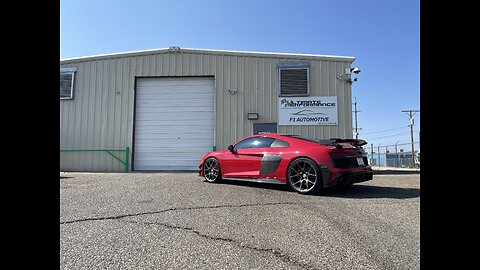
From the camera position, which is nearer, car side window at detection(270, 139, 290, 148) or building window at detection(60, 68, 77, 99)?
car side window at detection(270, 139, 290, 148)

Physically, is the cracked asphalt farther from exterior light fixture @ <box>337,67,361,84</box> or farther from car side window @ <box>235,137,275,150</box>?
exterior light fixture @ <box>337,67,361,84</box>

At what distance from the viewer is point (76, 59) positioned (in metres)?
13.4

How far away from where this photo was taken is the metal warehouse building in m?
12.3

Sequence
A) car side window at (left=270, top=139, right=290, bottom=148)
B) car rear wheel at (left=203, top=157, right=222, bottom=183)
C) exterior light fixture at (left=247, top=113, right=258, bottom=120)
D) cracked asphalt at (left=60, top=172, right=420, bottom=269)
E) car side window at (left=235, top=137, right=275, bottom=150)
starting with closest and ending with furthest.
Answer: cracked asphalt at (left=60, top=172, right=420, bottom=269) < car side window at (left=270, top=139, right=290, bottom=148) < car side window at (left=235, top=137, right=275, bottom=150) < car rear wheel at (left=203, top=157, right=222, bottom=183) < exterior light fixture at (left=247, top=113, right=258, bottom=120)

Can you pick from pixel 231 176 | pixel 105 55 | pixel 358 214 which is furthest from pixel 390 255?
pixel 105 55

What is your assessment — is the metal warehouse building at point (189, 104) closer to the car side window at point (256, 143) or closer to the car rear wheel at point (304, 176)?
the car side window at point (256, 143)

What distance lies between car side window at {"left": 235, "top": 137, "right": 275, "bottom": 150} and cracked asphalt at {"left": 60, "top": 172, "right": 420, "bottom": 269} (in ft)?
5.35

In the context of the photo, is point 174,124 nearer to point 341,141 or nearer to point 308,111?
point 308,111

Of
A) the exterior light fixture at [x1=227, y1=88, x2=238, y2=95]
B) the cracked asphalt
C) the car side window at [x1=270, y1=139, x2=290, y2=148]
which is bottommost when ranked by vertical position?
the cracked asphalt

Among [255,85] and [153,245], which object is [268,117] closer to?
[255,85]

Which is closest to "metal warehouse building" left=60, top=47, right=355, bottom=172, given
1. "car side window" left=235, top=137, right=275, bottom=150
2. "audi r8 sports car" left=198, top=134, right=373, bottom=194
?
"car side window" left=235, top=137, right=275, bottom=150

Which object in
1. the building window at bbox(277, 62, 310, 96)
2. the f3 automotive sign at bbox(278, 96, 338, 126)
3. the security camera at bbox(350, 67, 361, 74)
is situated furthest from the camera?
the building window at bbox(277, 62, 310, 96)

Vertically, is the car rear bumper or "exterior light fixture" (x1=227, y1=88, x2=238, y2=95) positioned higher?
"exterior light fixture" (x1=227, y1=88, x2=238, y2=95)
